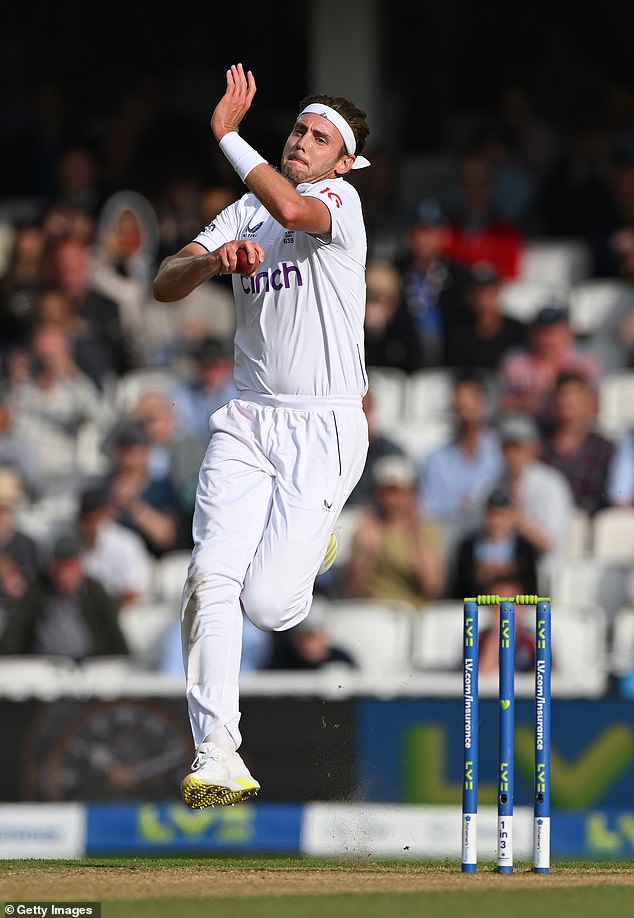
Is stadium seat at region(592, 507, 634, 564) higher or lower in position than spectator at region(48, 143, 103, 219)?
lower

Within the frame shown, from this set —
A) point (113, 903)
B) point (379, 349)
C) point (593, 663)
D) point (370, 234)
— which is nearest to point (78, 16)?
point (370, 234)

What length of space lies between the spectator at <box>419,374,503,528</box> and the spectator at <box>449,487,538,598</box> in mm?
651

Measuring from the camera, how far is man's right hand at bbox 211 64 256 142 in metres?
6.61

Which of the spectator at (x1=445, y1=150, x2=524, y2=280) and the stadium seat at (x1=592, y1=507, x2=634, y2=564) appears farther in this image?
the spectator at (x1=445, y1=150, x2=524, y2=280)

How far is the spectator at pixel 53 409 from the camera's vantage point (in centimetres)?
1288

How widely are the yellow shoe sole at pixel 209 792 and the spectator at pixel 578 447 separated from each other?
5613 millimetres

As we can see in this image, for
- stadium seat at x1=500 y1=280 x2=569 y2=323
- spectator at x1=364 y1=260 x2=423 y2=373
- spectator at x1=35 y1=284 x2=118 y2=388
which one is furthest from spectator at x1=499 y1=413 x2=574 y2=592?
spectator at x1=35 y1=284 x2=118 y2=388

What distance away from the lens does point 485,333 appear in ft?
41.6

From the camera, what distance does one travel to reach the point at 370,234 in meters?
13.9

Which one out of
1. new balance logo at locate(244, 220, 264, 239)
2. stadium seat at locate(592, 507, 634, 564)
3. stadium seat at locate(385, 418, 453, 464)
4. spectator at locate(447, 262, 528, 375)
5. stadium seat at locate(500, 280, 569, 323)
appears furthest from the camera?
stadium seat at locate(500, 280, 569, 323)

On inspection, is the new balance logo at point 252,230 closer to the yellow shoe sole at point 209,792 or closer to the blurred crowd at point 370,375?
the yellow shoe sole at point 209,792

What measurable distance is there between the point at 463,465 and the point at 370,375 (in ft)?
4.16

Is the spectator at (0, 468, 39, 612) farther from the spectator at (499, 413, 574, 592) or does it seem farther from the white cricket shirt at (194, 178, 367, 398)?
the white cricket shirt at (194, 178, 367, 398)

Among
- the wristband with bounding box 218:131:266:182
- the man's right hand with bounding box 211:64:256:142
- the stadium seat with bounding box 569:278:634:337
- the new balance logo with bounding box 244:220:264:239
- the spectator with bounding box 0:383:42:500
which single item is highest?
the stadium seat with bounding box 569:278:634:337
